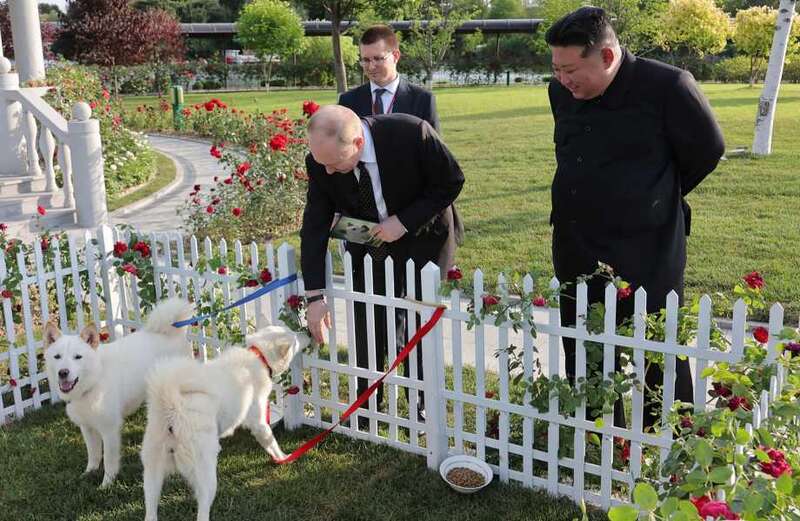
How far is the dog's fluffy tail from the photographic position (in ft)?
14.0

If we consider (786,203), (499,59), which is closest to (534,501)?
(786,203)

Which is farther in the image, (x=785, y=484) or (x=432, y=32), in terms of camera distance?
(x=432, y=32)

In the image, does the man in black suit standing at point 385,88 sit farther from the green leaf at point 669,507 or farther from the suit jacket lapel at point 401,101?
the green leaf at point 669,507

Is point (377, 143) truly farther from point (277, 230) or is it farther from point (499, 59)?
point (499, 59)

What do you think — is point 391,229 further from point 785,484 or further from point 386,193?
point 785,484

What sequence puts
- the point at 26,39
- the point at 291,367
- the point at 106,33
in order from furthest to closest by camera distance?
the point at 106,33
the point at 26,39
the point at 291,367

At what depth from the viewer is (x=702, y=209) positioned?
898cm

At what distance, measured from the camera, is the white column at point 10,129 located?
1013cm

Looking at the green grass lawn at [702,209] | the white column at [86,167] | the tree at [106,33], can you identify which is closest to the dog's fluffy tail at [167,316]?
the green grass lawn at [702,209]

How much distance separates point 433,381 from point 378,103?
2127 millimetres

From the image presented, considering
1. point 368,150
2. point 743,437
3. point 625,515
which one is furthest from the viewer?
point 368,150

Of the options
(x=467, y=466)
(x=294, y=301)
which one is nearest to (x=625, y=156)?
(x=467, y=466)

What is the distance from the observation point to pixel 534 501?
3.55 metres

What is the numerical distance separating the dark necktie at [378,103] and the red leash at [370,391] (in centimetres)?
183
